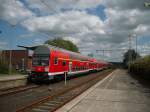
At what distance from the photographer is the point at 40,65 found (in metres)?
22.4

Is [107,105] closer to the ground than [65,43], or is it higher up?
closer to the ground

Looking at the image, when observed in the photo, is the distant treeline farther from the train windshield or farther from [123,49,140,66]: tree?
[123,49,140,66]: tree

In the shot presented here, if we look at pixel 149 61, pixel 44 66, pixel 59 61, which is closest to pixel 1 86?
pixel 44 66

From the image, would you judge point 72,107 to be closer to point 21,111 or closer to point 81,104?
point 81,104

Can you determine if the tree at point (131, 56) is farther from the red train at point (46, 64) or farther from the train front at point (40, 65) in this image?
the train front at point (40, 65)

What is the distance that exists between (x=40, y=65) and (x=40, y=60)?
540 mm

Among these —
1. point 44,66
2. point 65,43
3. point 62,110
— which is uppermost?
point 65,43

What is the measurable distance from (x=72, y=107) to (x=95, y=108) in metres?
1.08

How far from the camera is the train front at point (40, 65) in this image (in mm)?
21998

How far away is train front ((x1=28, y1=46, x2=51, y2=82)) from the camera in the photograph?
21998mm

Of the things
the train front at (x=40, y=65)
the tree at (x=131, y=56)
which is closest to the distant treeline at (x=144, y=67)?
the train front at (x=40, y=65)

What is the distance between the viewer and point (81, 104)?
41.7ft

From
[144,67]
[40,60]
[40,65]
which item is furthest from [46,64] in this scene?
[144,67]

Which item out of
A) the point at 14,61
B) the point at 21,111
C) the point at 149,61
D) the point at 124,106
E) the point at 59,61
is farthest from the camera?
the point at 14,61
